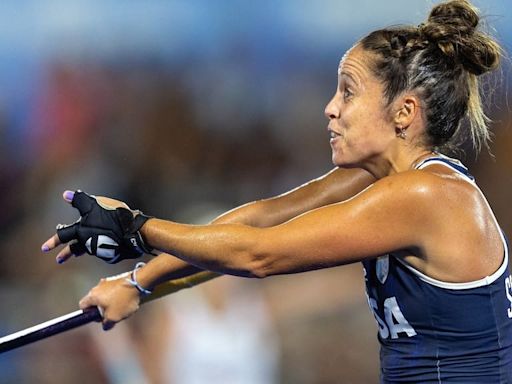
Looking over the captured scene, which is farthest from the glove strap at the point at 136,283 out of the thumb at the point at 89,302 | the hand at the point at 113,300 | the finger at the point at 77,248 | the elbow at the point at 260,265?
the elbow at the point at 260,265

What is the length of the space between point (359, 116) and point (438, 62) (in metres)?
0.29

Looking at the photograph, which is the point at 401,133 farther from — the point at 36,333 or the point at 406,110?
the point at 36,333

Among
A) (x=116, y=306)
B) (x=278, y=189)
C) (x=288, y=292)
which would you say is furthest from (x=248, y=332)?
(x=116, y=306)

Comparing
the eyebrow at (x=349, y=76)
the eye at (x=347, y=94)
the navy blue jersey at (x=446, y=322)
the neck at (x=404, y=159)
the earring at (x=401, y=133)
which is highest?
the eyebrow at (x=349, y=76)

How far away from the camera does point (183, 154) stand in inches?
212

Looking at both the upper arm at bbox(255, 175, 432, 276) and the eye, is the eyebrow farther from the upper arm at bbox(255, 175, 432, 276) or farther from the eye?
the upper arm at bbox(255, 175, 432, 276)

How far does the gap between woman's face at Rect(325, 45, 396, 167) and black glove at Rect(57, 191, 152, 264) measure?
0.65 metres

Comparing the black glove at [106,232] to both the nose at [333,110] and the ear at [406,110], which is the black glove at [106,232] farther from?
the ear at [406,110]

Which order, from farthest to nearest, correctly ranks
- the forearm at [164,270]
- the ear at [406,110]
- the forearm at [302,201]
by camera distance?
the forearm at [302,201] < the forearm at [164,270] < the ear at [406,110]

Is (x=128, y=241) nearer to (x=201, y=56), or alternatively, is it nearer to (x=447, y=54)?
(x=447, y=54)

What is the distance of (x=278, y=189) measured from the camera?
5316 mm

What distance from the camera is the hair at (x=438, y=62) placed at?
2645 mm

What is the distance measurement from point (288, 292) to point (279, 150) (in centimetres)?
98

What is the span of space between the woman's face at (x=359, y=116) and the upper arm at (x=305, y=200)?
50 cm
